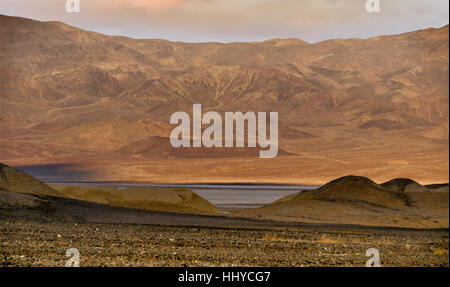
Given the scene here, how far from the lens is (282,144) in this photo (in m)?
134

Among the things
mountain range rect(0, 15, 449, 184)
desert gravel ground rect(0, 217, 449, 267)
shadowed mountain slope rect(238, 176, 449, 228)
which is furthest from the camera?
mountain range rect(0, 15, 449, 184)

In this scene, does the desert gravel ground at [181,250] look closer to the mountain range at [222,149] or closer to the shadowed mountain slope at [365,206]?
the shadowed mountain slope at [365,206]

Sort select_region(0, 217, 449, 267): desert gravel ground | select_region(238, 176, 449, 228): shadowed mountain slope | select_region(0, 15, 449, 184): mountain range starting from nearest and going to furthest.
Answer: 1. select_region(0, 217, 449, 267): desert gravel ground
2. select_region(238, 176, 449, 228): shadowed mountain slope
3. select_region(0, 15, 449, 184): mountain range

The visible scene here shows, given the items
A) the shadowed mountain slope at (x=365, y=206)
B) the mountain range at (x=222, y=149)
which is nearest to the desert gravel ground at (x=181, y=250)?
the shadowed mountain slope at (x=365, y=206)

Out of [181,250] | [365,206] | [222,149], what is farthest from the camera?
[222,149]

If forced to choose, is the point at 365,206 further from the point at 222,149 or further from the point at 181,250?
the point at 222,149

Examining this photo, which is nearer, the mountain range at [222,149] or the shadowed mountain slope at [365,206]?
the shadowed mountain slope at [365,206]

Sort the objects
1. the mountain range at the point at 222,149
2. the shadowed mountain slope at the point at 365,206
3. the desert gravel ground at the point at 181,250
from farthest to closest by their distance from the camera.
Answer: the mountain range at the point at 222,149
the shadowed mountain slope at the point at 365,206
the desert gravel ground at the point at 181,250

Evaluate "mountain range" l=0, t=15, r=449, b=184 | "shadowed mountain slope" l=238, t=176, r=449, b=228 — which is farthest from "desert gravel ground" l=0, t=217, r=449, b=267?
"mountain range" l=0, t=15, r=449, b=184

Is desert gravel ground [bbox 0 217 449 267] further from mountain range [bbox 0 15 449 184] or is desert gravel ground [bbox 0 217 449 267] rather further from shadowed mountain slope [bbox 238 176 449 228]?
mountain range [bbox 0 15 449 184]

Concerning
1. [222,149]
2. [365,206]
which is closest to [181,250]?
[365,206]

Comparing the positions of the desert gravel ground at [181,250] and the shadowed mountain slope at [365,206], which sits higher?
the desert gravel ground at [181,250]

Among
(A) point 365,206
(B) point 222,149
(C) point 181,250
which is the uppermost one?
(C) point 181,250
